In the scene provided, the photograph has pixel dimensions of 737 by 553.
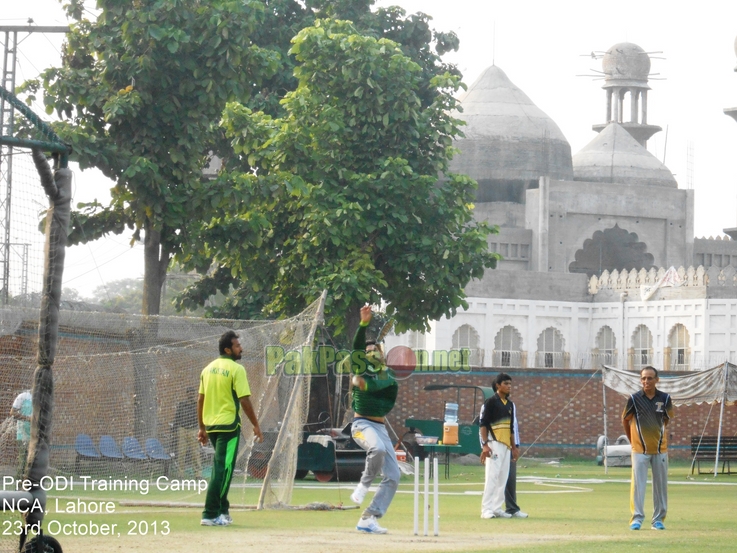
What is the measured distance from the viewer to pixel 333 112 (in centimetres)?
2219

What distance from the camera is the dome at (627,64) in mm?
68938

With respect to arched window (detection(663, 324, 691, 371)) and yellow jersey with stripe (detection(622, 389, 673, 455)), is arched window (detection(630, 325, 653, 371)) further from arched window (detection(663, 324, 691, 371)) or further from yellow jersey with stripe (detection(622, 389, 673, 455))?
yellow jersey with stripe (detection(622, 389, 673, 455))

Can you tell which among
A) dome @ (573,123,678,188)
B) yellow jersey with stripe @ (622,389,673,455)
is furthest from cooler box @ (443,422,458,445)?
dome @ (573,123,678,188)

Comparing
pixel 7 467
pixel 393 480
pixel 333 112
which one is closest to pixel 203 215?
pixel 333 112

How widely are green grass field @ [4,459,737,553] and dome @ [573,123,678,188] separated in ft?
136

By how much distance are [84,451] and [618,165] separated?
1793 inches

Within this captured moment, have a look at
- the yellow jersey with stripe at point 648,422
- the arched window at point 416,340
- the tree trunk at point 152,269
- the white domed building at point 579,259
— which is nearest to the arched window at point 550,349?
the white domed building at point 579,259

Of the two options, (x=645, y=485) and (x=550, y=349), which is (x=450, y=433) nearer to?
(x=645, y=485)

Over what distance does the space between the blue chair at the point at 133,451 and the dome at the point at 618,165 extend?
44.5 m

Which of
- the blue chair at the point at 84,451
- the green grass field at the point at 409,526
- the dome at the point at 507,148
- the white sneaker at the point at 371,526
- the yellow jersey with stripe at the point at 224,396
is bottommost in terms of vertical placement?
the green grass field at the point at 409,526

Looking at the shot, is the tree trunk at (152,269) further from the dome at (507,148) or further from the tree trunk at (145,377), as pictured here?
the dome at (507,148)

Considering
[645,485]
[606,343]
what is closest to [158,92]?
[645,485]

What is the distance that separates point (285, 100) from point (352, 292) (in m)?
3.79

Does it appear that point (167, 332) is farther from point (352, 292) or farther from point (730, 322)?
point (730, 322)
